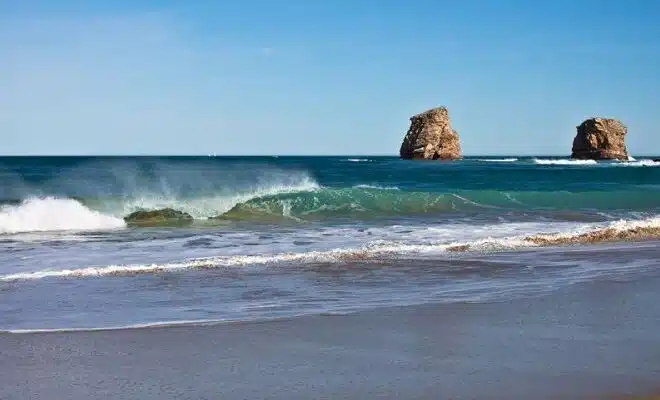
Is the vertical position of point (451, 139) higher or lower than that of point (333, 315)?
higher

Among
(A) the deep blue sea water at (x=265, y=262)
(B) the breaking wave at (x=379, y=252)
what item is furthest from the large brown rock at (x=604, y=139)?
(B) the breaking wave at (x=379, y=252)

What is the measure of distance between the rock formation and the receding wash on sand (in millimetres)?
82420

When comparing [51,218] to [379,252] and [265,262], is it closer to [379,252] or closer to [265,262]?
[265,262]

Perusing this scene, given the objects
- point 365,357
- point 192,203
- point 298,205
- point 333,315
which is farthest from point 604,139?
point 365,357

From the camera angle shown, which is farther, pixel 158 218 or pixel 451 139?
pixel 451 139

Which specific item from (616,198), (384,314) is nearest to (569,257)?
(384,314)

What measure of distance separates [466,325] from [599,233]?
1039cm

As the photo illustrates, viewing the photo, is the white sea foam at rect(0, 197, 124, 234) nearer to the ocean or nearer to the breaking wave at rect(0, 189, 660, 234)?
the breaking wave at rect(0, 189, 660, 234)

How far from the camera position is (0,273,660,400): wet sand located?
523 centimetres

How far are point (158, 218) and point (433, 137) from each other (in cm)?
8664

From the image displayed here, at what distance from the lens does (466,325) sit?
23.6 ft

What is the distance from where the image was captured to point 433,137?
107688mm

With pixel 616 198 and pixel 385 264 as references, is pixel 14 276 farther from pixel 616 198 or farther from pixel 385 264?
pixel 616 198

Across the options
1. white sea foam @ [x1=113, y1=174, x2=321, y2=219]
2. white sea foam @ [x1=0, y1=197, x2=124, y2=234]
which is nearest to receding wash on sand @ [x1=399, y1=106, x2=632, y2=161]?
white sea foam @ [x1=113, y1=174, x2=321, y2=219]
